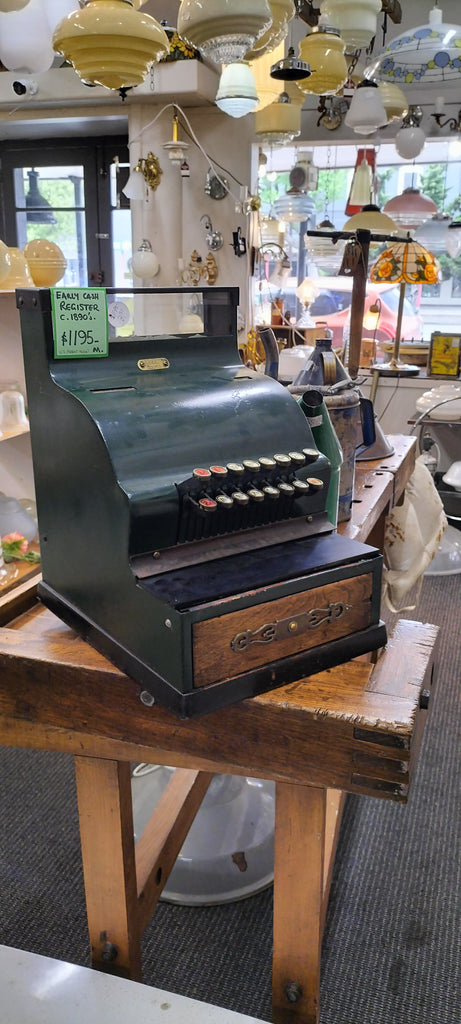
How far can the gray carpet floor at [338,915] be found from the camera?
163cm

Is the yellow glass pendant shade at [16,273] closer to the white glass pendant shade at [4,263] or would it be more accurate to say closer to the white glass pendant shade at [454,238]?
the white glass pendant shade at [4,263]

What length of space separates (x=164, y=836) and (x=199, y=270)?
370 centimetres

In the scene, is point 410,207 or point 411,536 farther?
point 410,207

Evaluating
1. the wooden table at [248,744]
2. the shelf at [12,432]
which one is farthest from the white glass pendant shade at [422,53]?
the wooden table at [248,744]

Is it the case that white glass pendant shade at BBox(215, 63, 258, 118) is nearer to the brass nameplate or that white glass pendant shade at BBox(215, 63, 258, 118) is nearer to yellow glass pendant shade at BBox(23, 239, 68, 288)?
yellow glass pendant shade at BBox(23, 239, 68, 288)

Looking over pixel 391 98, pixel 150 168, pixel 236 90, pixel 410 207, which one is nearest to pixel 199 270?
pixel 150 168

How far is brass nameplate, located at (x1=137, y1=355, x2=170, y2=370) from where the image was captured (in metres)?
1.07

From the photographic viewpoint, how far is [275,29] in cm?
204

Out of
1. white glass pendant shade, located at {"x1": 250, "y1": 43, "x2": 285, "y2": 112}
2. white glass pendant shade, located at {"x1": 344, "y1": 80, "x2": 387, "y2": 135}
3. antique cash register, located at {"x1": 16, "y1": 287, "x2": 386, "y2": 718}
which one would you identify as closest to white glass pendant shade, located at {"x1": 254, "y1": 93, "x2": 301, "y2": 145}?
white glass pendant shade, located at {"x1": 344, "y1": 80, "x2": 387, "y2": 135}

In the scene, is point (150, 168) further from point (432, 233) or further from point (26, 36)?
point (26, 36)

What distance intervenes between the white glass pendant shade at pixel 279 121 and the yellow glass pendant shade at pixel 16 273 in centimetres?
133

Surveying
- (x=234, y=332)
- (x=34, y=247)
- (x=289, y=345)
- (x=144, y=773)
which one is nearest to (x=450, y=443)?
(x=289, y=345)

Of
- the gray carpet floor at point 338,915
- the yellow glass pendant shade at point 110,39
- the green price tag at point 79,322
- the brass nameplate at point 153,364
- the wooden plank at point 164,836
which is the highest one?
the yellow glass pendant shade at point 110,39

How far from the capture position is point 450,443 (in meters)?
4.97
